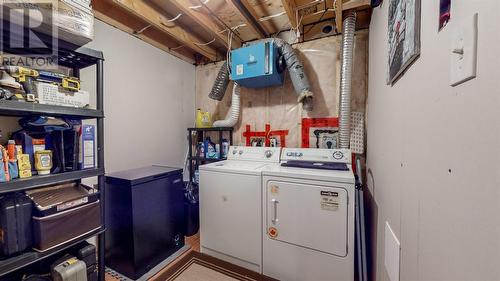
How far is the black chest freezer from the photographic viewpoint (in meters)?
1.63

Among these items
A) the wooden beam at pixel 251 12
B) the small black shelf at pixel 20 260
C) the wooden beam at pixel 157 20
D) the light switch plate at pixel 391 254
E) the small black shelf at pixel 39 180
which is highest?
the wooden beam at pixel 251 12

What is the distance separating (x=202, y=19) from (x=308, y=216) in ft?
6.58

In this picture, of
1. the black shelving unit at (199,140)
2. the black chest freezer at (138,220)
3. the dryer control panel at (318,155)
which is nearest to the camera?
the black chest freezer at (138,220)

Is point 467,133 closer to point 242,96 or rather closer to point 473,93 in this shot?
point 473,93

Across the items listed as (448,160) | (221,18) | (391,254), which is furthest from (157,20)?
(391,254)

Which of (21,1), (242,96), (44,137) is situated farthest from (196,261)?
(21,1)

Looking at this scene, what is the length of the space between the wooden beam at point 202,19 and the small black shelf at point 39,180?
4.75ft

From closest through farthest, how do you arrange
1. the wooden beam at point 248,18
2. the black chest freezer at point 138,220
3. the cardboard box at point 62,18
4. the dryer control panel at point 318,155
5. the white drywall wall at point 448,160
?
the white drywall wall at point 448,160 < the cardboard box at point 62,18 < the black chest freezer at point 138,220 < the wooden beam at point 248,18 < the dryer control panel at point 318,155

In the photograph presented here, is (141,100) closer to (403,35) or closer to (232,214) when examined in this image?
(232,214)

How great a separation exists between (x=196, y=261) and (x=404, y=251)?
1.72 meters

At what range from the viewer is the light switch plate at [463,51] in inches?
15.6

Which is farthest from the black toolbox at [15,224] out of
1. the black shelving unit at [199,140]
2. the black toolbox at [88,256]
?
the black shelving unit at [199,140]

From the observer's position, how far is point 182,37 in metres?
2.24

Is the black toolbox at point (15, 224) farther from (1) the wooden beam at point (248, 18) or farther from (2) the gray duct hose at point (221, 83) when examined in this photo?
(1) the wooden beam at point (248, 18)
